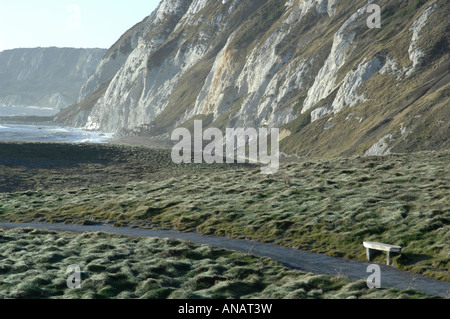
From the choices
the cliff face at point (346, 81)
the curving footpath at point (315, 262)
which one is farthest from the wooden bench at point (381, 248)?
the cliff face at point (346, 81)

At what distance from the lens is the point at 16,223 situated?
4647 cm

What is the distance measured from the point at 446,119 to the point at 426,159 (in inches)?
2068

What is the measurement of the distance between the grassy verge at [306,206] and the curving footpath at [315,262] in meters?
1.02

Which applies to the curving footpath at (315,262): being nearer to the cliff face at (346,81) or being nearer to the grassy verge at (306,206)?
the grassy verge at (306,206)

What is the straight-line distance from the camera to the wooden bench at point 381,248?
2759 centimetres

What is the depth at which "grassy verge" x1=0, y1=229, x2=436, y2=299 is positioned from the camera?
22469mm

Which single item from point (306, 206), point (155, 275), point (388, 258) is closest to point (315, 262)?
point (388, 258)

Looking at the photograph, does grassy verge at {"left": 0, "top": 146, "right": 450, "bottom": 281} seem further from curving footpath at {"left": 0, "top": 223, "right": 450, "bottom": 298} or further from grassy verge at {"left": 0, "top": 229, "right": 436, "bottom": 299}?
grassy verge at {"left": 0, "top": 229, "right": 436, "bottom": 299}

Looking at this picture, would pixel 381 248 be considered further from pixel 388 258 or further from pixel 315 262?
pixel 315 262

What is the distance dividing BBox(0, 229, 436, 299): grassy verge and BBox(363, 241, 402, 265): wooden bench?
16.7 ft

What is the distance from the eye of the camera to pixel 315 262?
93.7ft

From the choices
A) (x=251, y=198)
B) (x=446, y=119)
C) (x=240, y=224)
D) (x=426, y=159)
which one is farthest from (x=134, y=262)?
(x=446, y=119)

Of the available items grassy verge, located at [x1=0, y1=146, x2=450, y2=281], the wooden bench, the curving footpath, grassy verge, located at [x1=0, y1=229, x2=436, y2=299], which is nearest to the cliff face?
grassy verge, located at [x1=0, y1=146, x2=450, y2=281]

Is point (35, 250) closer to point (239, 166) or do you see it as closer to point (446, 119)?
point (239, 166)
